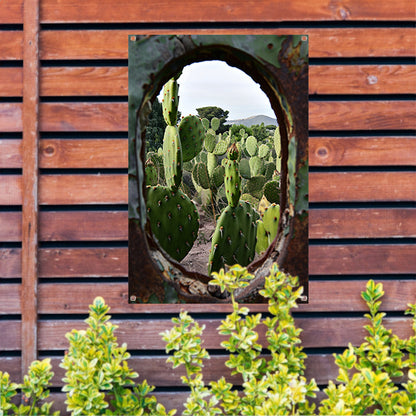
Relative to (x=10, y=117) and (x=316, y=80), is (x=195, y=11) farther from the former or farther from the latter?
(x=10, y=117)

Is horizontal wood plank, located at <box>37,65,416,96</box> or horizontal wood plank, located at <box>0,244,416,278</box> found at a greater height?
horizontal wood plank, located at <box>37,65,416,96</box>

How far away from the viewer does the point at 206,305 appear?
1.49 m

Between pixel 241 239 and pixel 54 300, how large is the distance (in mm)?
1275

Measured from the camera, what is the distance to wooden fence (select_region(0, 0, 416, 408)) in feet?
4.85

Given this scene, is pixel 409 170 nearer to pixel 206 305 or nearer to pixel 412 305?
pixel 412 305

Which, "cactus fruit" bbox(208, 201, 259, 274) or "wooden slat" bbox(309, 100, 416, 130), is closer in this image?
"wooden slat" bbox(309, 100, 416, 130)

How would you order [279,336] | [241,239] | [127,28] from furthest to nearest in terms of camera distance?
[241,239]
[127,28]
[279,336]

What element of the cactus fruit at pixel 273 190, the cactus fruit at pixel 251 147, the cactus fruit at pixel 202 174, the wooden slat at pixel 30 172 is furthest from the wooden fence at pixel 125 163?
the cactus fruit at pixel 251 147

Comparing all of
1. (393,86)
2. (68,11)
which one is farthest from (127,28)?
(393,86)

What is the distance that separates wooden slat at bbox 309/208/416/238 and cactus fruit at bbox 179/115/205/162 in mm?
1873

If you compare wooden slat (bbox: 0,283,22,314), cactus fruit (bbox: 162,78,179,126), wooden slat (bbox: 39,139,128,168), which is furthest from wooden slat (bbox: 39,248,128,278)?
cactus fruit (bbox: 162,78,179,126)

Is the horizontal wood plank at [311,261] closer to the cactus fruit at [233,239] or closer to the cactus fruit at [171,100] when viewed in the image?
the cactus fruit at [233,239]

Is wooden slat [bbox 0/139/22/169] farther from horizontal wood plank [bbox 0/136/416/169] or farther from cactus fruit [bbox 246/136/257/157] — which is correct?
cactus fruit [bbox 246/136/257/157]

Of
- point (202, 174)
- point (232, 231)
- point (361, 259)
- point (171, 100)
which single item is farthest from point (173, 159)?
point (202, 174)
